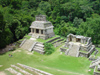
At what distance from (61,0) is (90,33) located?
23.1 metres

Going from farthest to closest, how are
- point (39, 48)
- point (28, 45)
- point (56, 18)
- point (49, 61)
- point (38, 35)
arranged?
point (56, 18) → point (38, 35) → point (28, 45) → point (39, 48) → point (49, 61)

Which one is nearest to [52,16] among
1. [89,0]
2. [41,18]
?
[41,18]

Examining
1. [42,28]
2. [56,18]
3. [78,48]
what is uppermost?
[56,18]

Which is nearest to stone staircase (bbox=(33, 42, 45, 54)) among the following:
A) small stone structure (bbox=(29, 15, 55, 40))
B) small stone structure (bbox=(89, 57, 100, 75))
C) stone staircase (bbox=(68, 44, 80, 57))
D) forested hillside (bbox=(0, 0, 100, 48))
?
small stone structure (bbox=(29, 15, 55, 40))

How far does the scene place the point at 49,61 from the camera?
1580cm

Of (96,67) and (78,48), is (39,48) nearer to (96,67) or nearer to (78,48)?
(78,48)

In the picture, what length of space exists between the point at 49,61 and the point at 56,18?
23.8 meters

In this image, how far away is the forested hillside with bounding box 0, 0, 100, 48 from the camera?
2180 cm

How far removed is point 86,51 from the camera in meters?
17.1

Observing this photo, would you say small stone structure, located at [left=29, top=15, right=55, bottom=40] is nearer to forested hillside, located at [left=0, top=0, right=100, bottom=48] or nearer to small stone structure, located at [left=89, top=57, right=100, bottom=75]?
forested hillside, located at [left=0, top=0, right=100, bottom=48]

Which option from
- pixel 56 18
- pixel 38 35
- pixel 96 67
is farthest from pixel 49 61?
pixel 56 18

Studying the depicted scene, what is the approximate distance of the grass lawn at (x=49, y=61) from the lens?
44.5 ft

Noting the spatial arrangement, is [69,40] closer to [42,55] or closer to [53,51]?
[53,51]

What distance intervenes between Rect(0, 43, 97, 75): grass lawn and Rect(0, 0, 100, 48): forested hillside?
411 centimetres
